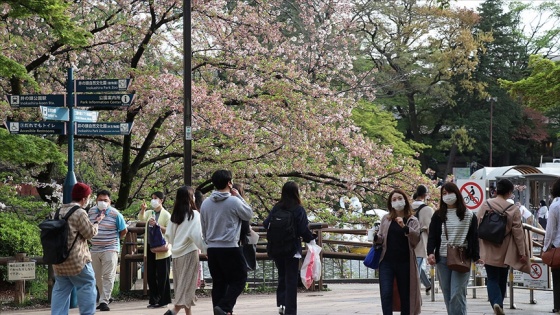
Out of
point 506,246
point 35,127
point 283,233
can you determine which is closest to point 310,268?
point 283,233

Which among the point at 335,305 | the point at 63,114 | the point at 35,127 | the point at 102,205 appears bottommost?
the point at 335,305

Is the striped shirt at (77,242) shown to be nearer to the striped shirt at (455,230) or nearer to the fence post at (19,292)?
the striped shirt at (455,230)

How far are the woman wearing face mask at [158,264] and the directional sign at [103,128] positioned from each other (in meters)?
1.08

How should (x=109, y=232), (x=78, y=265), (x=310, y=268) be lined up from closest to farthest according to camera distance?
(x=78, y=265) < (x=310, y=268) < (x=109, y=232)

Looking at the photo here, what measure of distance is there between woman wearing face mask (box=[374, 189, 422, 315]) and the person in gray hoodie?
5.33ft

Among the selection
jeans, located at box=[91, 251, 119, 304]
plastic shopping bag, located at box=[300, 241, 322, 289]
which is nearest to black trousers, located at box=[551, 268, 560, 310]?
plastic shopping bag, located at box=[300, 241, 322, 289]

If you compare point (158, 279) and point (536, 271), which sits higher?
point (536, 271)

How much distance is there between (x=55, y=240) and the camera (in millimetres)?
9117

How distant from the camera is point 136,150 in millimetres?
19812

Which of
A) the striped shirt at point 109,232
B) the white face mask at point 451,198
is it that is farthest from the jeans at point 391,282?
the striped shirt at point 109,232

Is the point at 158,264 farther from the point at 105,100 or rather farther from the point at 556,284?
the point at 556,284

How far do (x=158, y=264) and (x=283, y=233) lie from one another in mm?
3499

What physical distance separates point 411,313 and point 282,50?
11.3 metres

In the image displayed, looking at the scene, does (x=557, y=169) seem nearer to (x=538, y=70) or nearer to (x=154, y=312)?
(x=538, y=70)
